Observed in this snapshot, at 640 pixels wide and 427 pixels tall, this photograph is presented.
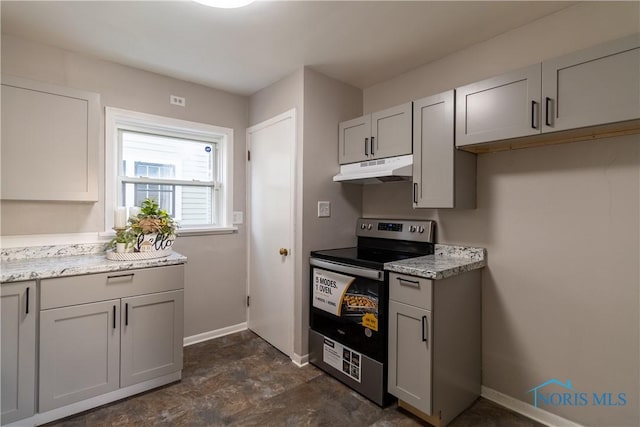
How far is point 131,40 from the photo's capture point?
213cm

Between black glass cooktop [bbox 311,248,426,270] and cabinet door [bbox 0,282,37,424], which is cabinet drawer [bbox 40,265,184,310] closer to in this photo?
cabinet door [bbox 0,282,37,424]

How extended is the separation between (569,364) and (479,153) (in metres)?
1.41

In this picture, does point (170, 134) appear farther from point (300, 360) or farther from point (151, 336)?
point (300, 360)

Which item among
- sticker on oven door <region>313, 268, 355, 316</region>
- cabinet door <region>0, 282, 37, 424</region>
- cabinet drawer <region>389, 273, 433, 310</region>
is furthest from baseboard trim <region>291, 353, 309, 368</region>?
cabinet door <region>0, 282, 37, 424</region>

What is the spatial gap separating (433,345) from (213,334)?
7.22 ft

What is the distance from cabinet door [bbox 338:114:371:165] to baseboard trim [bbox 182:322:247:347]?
203cm

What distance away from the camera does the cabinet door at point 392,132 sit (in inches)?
88.0

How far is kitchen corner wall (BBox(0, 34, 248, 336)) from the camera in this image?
84.0 inches

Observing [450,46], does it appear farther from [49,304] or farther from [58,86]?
[49,304]

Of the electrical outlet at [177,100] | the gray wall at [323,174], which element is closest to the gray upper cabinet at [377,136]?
the gray wall at [323,174]

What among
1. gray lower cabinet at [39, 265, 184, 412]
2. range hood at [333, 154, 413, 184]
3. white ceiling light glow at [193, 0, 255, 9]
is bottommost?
gray lower cabinet at [39, 265, 184, 412]

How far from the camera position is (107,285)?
1941mm

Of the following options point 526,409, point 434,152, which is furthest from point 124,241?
point 526,409

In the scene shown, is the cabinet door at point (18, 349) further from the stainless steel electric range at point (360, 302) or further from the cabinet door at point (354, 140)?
the cabinet door at point (354, 140)
